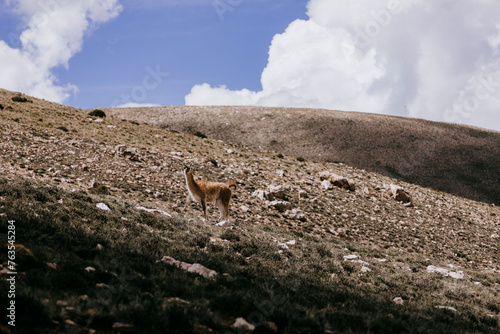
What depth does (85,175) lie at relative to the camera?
1820 centimetres

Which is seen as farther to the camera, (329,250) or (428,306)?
(329,250)

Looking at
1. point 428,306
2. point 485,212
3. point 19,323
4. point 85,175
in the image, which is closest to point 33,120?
point 85,175

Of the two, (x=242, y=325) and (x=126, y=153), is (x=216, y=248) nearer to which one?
(x=242, y=325)

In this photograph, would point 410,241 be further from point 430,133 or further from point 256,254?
point 430,133

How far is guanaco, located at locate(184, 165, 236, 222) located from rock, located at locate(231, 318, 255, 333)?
9.26 meters

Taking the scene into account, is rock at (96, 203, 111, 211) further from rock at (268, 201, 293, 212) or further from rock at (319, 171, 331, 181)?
rock at (319, 171, 331, 181)

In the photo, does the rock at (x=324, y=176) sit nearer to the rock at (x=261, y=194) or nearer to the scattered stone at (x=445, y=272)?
the rock at (x=261, y=194)

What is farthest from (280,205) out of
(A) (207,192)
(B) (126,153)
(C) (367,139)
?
(C) (367,139)

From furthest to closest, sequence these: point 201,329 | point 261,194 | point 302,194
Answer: point 302,194
point 261,194
point 201,329

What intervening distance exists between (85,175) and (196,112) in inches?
2188

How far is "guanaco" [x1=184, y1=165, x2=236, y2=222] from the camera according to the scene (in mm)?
14586

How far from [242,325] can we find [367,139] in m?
59.5

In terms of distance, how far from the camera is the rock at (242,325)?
216 inches

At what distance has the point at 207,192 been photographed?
14.9m
